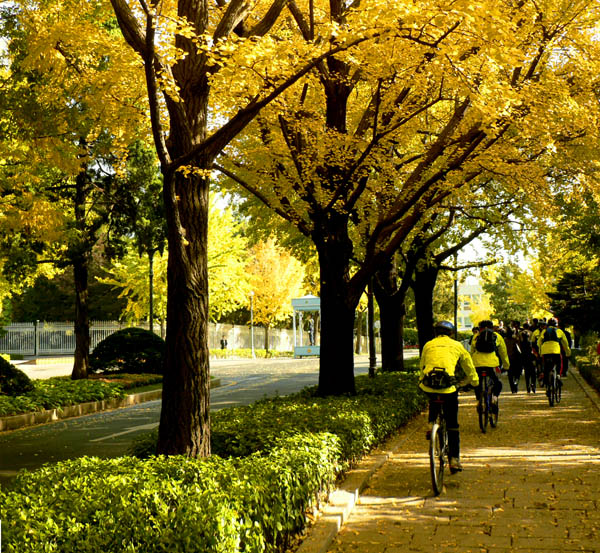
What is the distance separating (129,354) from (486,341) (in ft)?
49.6

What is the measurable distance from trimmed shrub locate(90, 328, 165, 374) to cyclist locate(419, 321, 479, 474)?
17.2 meters

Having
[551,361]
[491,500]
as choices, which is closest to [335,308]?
[551,361]

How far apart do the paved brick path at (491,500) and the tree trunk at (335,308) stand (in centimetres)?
186

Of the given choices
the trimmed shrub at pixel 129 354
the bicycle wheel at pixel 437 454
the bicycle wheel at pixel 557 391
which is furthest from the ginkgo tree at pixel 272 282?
the bicycle wheel at pixel 437 454

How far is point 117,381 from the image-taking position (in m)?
20.9

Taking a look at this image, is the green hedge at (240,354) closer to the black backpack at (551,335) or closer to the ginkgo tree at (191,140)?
the black backpack at (551,335)

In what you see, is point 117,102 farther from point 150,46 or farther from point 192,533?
point 192,533

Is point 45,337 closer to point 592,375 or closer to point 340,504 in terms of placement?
point 592,375

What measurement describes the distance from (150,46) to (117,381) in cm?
1537

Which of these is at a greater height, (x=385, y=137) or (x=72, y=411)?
(x=385, y=137)

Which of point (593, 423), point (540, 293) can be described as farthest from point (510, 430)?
point (540, 293)

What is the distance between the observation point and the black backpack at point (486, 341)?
40.6 feet

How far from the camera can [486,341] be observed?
40.7ft

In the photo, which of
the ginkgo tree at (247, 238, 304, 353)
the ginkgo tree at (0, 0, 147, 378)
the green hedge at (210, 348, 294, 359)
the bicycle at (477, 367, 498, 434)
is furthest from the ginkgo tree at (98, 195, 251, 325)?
the bicycle at (477, 367, 498, 434)
